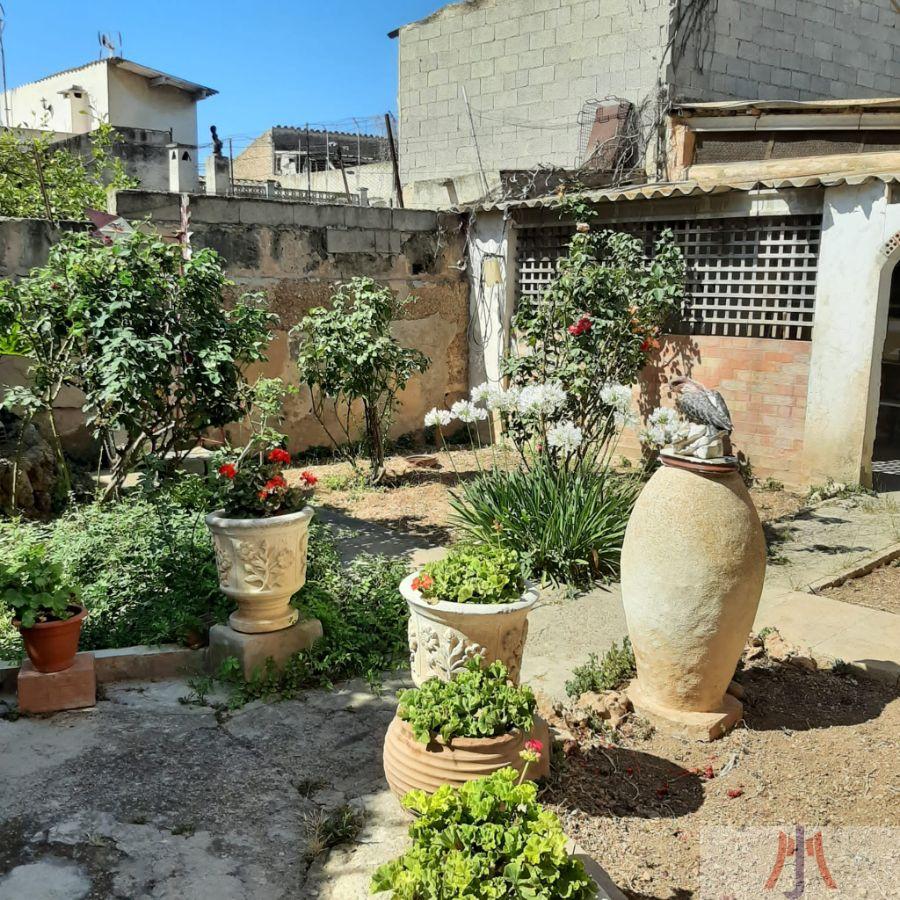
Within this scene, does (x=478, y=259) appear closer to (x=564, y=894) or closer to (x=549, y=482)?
(x=549, y=482)

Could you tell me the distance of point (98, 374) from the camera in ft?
20.1

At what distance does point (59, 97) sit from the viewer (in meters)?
23.6

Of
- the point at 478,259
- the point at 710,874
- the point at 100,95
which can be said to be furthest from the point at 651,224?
the point at 100,95

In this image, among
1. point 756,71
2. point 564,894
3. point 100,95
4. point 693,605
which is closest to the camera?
point 564,894

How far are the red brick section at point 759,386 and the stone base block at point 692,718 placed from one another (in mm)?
5023

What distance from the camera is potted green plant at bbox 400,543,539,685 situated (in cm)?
344

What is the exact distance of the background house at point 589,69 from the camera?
11617 millimetres

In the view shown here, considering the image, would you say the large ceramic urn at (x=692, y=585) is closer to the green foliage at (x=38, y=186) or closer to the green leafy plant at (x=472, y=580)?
the green leafy plant at (x=472, y=580)

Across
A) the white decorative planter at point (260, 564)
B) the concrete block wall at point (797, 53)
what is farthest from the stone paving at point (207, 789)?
the concrete block wall at point (797, 53)

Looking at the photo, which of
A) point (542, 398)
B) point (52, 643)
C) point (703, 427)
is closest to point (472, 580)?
point (703, 427)

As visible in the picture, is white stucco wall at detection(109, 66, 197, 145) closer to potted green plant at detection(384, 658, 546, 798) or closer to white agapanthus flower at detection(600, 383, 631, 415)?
white agapanthus flower at detection(600, 383, 631, 415)

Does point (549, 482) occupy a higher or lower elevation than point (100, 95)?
lower

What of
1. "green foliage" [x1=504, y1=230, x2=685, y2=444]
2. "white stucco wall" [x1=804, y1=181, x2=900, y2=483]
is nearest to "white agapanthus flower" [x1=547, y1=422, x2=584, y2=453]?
"green foliage" [x1=504, y1=230, x2=685, y2=444]

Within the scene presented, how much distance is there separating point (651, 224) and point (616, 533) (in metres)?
4.57
